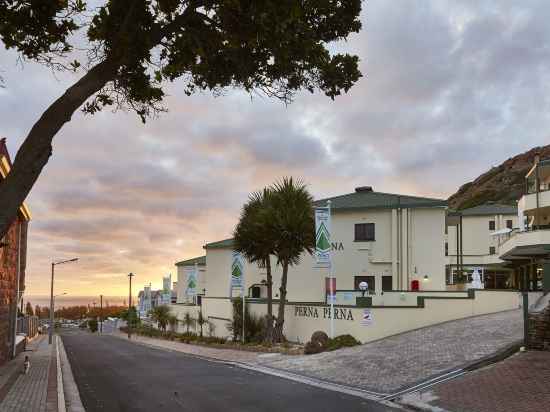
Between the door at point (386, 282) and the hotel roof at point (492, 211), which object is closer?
the door at point (386, 282)

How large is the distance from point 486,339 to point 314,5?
570 inches

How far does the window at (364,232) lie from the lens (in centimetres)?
3944

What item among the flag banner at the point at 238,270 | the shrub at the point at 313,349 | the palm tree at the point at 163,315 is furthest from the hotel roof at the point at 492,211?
the shrub at the point at 313,349

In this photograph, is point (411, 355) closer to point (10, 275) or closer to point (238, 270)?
point (10, 275)

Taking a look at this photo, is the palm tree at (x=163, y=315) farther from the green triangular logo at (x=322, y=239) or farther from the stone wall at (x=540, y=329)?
the stone wall at (x=540, y=329)

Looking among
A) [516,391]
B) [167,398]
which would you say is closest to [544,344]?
[516,391]

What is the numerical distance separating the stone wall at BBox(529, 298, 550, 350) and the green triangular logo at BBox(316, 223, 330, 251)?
9964mm

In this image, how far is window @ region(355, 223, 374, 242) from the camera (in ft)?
129

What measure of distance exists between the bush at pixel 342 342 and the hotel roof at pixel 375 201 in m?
13.8

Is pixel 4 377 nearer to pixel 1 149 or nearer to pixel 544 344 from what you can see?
pixel 1 149

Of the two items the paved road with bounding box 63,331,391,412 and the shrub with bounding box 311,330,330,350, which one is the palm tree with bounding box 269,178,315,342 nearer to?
the shrub with bounding box 311,330,330,350

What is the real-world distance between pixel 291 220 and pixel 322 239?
419 centimetres

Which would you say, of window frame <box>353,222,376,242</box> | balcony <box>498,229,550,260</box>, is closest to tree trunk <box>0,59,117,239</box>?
window frame <box>353,222,376,242</box>

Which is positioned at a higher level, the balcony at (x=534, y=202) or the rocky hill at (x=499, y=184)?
the rocky hill at (x=499, y=184)
